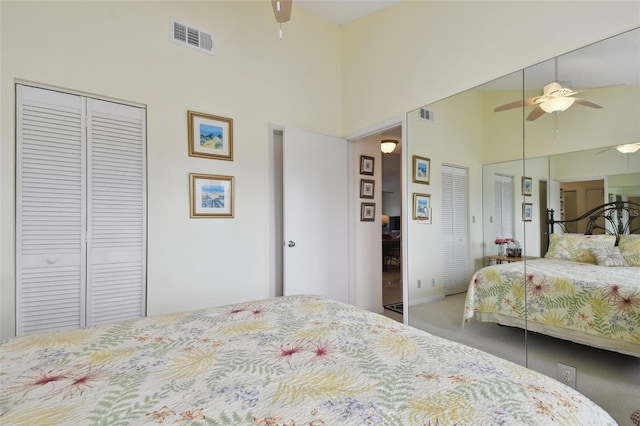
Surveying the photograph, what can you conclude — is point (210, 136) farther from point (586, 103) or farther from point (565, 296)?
point (565, 296)

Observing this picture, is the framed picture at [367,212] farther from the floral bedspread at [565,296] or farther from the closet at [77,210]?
the closet at [77,210]

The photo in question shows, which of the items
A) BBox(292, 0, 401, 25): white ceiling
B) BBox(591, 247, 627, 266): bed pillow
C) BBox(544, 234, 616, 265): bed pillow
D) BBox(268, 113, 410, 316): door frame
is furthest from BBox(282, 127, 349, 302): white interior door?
BBox(591, 247, 627, 266): bed pillow

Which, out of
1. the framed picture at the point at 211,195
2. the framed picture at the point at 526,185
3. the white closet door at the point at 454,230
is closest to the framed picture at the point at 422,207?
the white closet door at the point at 454,230

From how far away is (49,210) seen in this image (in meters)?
2.07

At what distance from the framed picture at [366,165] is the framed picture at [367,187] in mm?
99

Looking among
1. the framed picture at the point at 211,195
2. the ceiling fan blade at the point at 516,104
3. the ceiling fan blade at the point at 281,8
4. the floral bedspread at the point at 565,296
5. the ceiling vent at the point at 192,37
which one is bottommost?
the floral bedspread at the point at 565,296

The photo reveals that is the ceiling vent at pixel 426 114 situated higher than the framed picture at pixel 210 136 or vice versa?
the ceiling vent at pixel 426 114

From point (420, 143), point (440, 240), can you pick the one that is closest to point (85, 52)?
point (420, 143)

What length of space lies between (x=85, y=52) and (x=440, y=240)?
307 centimetres

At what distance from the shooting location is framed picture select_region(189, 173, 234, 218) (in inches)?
102

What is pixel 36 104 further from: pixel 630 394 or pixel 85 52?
pixel 630 394

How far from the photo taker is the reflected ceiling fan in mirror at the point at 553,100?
1.85 m

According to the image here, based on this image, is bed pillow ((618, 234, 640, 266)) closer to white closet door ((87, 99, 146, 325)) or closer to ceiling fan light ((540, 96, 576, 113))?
ceiling fan light ((540, 96, 576, 113))

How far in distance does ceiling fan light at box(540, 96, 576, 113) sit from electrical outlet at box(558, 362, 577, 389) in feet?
5.12
